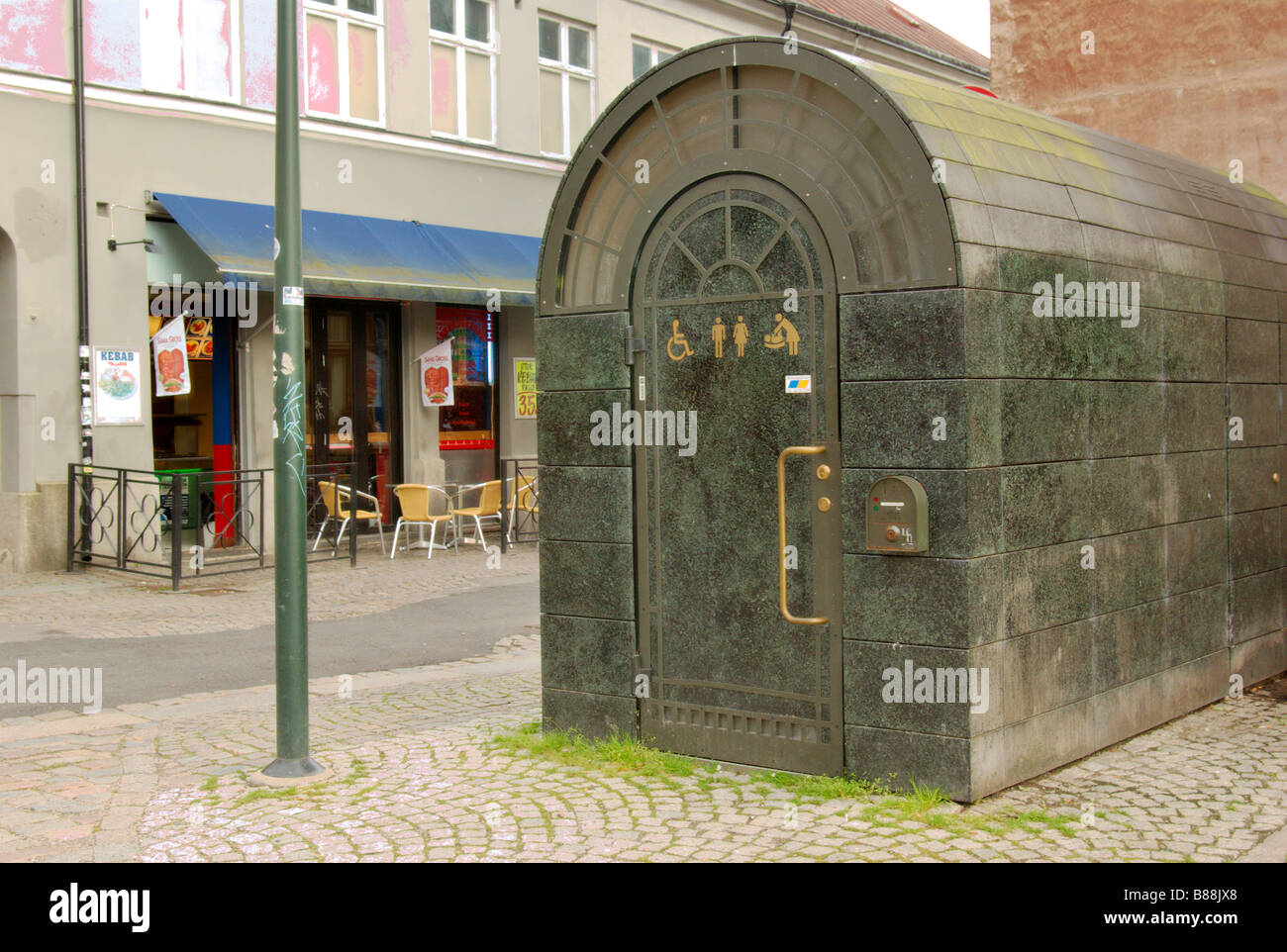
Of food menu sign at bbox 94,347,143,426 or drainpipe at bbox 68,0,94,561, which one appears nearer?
drainpipe at bbox 68,0,94,561

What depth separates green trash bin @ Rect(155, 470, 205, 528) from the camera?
14.1 m

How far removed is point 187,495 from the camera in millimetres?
15805

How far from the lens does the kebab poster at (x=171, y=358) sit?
51.4ft

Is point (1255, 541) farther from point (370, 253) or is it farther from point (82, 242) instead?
point (82, 242)

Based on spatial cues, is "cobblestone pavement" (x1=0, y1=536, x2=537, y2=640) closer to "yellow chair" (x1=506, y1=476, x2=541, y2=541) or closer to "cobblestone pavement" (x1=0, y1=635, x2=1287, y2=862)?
"yellow chair" (x1=506, y1=476, x2=541, y2=541)

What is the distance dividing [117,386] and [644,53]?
419 inches

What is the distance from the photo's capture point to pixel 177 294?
52.8ft

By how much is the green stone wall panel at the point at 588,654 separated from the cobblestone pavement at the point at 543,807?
0.45m

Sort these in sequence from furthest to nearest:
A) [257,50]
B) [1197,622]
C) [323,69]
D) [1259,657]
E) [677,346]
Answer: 1. [323,69]
2. [257,50]
3. [1259,657]
4. [1197,622]
5. [677,346]

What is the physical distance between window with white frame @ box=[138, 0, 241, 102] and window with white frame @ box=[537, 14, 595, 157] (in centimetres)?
518

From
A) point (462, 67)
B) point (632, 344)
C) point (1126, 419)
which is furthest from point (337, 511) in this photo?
point (1126, 419)

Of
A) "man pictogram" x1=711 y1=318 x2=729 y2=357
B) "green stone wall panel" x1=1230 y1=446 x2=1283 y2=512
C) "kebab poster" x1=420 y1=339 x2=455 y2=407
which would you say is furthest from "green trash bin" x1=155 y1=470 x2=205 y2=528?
"green stone wall panel" x1=1230 y1=446 x2=1283 y2=512

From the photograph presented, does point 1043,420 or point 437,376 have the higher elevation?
point 437,376
